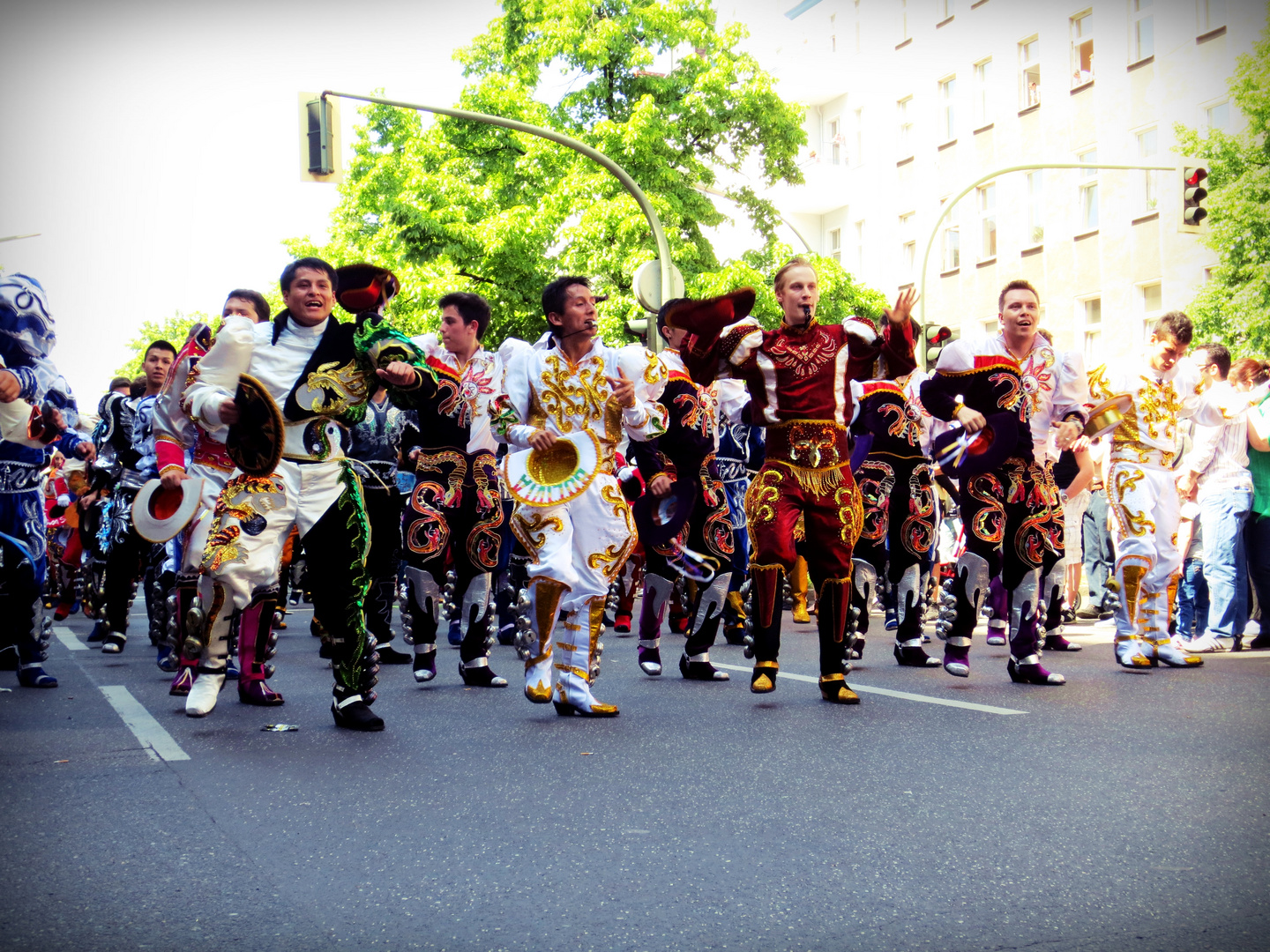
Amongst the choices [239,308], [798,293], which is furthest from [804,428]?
[239,308]

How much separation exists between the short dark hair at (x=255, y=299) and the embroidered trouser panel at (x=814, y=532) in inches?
114

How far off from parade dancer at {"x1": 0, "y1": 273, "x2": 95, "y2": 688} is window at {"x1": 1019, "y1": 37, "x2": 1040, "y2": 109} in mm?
25653

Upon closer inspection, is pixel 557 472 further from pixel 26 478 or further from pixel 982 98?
pixel 982 98

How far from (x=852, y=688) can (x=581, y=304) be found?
8.78 ft

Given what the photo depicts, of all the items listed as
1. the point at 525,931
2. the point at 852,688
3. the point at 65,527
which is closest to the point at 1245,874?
the point at 525,931

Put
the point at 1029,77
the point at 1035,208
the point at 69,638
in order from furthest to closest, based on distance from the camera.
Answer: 1. the point at 1035,208
2. the point at 1029,77
3. the point at 69,638

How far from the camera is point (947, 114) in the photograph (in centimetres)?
3497

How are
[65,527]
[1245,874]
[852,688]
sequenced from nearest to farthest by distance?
1. [1245,874]
2. [852,688]
3. [65,527]

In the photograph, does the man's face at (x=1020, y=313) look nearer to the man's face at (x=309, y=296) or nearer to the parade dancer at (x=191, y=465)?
the man's face at (x=309, y=296)

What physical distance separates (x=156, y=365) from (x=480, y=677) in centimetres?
352

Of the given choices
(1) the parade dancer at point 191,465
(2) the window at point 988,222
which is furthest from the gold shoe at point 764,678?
(2) the window at point 988,222

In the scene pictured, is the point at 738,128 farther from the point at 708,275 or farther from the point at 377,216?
the point at 377,216

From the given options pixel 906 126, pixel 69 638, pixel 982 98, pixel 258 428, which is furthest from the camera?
pixel 906 126

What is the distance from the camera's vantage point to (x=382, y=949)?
10.5ft
